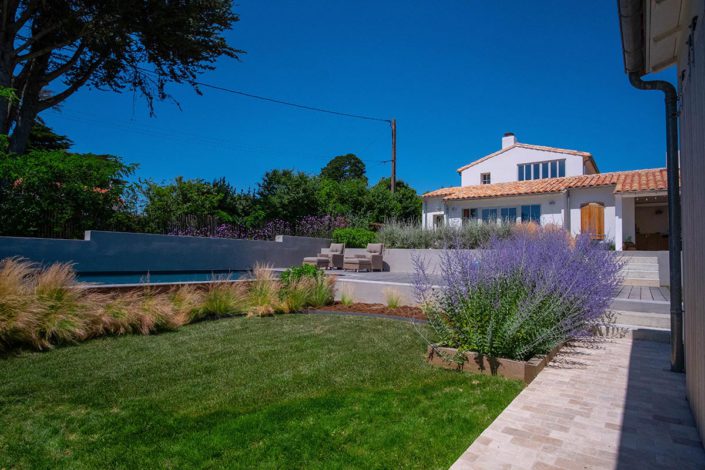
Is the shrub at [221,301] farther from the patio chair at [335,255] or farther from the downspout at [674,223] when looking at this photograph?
the patio chair at [335,255]

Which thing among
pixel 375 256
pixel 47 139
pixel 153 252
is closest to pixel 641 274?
pixel 375 256

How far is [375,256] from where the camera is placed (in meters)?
14.0

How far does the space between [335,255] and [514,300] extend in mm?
11034

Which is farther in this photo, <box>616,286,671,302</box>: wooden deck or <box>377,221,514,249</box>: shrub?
<box>377,221,514,249</box>: shrub

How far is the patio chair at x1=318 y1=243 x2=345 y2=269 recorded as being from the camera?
1508 centimetres

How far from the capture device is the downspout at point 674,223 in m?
3.91

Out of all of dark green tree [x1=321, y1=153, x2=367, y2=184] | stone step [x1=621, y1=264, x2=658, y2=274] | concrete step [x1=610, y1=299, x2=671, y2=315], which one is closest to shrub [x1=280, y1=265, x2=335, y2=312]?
concrete step [x1=610, y1=299, x2=671, y2=315]

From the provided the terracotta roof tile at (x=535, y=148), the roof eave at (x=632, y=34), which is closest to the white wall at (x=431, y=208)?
the terracotta roof tile at (x=535, y=148)

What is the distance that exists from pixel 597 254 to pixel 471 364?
9.19ft

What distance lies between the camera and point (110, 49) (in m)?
12.2

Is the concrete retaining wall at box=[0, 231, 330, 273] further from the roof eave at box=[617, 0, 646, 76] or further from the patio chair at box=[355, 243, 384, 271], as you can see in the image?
the roof eave at box=[617, 0, 646, 76]

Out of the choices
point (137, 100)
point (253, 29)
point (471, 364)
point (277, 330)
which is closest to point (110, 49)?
point (137, 100)

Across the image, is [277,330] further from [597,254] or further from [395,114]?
[395,114]

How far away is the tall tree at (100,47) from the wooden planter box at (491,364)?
37.3 feet
